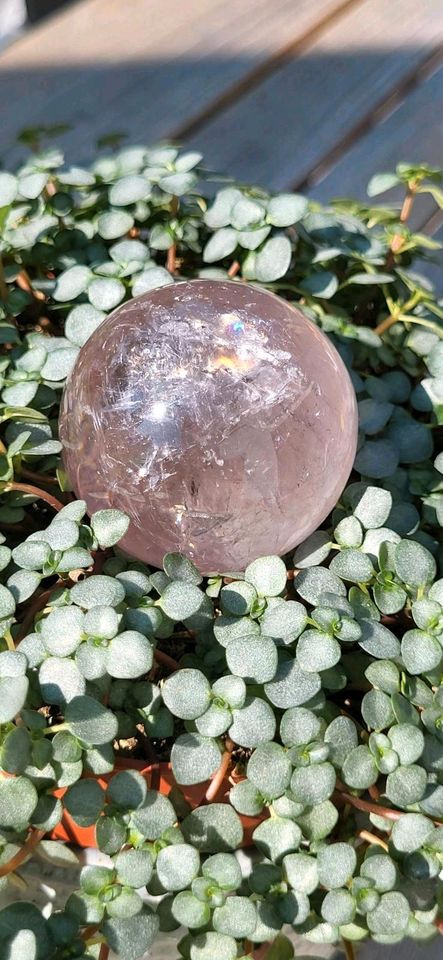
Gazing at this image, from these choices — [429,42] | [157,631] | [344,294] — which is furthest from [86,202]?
[429,42]

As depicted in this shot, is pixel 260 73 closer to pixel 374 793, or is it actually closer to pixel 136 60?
pixel 136 60

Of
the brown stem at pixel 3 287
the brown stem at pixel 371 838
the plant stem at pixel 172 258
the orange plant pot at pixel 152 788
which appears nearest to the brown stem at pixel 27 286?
the brown stem at pixel 3 287

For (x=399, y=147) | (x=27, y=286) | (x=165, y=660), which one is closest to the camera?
(x=165, y=660)

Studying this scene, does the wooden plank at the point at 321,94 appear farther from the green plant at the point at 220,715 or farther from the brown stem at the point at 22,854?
the brown stem at the point at 22,854

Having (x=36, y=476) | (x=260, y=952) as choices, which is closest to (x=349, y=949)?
(x=260, y=952)

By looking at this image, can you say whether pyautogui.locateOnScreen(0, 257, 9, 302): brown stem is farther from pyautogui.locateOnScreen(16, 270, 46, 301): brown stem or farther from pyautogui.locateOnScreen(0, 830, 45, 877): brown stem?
pyautogui.locateOnScreen(0, 830, 45, 877): brown stem

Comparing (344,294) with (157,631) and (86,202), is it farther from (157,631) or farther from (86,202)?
(157,631)
